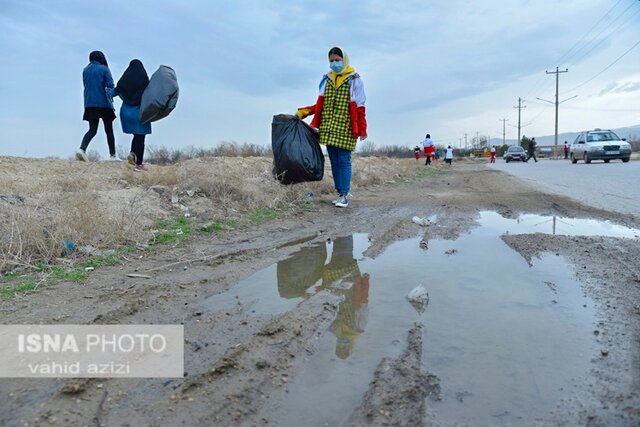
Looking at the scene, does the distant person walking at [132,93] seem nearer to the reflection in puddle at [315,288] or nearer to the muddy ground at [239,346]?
the muddy ground at [239,346]

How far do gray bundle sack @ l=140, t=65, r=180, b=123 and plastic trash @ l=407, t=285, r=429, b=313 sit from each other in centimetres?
526

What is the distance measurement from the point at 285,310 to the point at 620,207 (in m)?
5.45

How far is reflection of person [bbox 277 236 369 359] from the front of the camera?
202 centimetres

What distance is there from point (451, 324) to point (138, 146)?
6307 mm

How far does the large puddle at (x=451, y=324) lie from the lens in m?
1.46

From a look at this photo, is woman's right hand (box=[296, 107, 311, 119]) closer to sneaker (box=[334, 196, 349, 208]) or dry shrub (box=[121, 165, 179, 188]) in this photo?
sneaker (box=[334, 196, 349, 208])

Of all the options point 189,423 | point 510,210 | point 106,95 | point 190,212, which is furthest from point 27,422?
point 106,95

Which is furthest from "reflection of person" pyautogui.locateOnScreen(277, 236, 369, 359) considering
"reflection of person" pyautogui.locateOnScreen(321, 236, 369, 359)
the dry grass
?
the dry grass

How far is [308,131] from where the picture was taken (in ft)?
19.3

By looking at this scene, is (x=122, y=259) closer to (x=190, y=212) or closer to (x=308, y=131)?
(x=190, y=212)

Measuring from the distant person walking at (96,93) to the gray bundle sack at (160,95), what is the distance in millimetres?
786

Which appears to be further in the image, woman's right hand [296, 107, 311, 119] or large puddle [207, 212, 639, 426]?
woman's right hand [296, 107, 311, 119]

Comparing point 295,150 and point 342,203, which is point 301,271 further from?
point 342,203

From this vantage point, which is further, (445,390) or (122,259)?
(122,259)
